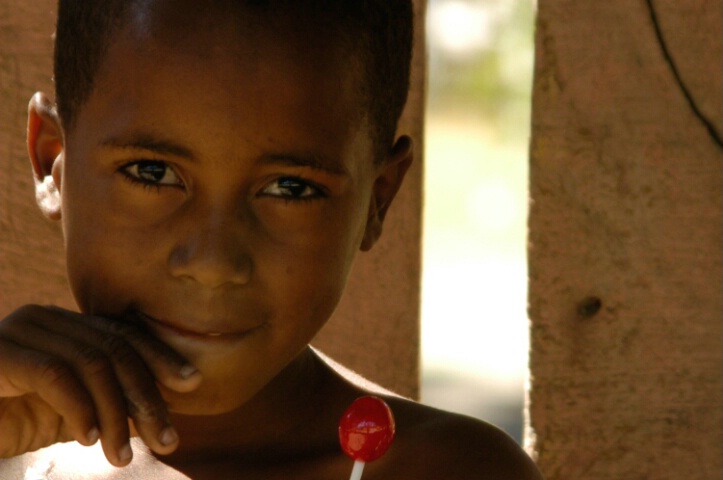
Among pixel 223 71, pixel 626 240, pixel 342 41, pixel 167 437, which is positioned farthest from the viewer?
pixel 626 240

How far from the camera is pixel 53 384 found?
1664mm

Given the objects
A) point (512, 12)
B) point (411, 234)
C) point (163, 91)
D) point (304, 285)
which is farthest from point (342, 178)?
point (512, 12)

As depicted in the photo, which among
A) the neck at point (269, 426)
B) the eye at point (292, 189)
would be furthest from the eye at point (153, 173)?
the neck at point (269, 426)

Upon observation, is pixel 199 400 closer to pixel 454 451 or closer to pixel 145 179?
pixel 145 179

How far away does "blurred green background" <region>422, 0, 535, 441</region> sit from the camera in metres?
5.24

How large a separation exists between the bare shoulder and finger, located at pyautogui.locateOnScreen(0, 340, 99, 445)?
0.58 meters

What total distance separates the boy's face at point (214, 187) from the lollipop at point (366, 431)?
15cm

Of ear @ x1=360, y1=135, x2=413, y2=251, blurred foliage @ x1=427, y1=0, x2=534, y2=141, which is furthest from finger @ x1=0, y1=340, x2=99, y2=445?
blurred foliage @ x1=427, y1=0, x2=534, y2=141

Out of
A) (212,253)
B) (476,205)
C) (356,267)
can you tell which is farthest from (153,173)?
(476,205)

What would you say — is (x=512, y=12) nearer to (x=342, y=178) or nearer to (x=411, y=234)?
(x=411, y=234)

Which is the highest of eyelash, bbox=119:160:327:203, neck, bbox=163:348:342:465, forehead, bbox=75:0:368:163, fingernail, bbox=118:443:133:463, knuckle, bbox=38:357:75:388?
forehead, bbox=75:0:368:163

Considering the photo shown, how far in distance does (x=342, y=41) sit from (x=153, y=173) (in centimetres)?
31

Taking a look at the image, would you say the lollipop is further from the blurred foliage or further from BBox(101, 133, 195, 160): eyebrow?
the blurred foliage

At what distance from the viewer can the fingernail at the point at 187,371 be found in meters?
1.69
